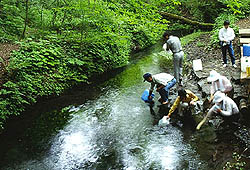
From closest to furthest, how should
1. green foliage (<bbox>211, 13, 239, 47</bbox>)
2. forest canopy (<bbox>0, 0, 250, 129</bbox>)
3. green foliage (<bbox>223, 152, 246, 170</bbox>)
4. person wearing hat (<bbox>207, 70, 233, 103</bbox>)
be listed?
green foliage (<bbox>223, 152, 246, 170</bbox>) < person wearing hat (<bbox>207, 70, 233, 103</bbox>) < forest canopy (<bbox>0, 0, 250, 129</bbox>) < green foliage (<bbox>211, 13, 239, 47</bbox>)

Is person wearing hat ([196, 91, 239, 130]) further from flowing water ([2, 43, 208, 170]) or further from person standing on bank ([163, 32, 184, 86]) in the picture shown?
person standing on bank ([163, 32, 184, 86])

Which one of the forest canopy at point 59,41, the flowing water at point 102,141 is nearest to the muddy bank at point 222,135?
the flowing water at point 102,141

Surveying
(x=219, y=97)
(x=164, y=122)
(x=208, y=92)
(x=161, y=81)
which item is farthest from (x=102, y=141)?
(x=208, y=92)

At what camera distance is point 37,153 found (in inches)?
245

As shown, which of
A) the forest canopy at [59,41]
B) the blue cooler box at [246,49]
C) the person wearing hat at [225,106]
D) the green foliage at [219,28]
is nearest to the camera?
the person wearing hat at [225,106]

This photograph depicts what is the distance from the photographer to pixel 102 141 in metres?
6.56

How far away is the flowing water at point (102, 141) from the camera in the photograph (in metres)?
Result: 5.61

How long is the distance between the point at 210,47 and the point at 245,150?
9.22m

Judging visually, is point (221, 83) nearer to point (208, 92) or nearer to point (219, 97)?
point (219, 97)

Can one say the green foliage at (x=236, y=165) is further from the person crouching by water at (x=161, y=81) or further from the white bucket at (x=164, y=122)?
the person crouching by water at (x=161, y=81)

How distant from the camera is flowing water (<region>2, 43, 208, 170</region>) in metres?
5.61

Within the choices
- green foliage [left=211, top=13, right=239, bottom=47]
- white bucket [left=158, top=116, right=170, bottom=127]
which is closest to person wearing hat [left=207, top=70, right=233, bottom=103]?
white bucket [left=158, top=116, right=170, bottom=127]

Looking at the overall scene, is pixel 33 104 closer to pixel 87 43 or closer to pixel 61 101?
pixel 61 101

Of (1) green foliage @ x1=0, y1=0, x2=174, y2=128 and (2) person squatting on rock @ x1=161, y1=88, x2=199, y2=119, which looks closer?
(2) person squatting on rock @ x1=161, y1=88, x2=199, y2=119
